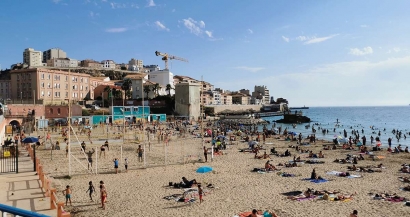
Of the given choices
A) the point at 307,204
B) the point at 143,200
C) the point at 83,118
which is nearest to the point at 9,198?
the point at 143,200

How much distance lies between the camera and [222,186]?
18.1m

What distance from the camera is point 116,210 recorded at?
1398 cm

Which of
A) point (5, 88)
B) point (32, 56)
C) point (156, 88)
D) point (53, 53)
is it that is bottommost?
point (5, 88)

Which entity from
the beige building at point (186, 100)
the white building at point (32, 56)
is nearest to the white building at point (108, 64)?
the white building at point (32, 56)

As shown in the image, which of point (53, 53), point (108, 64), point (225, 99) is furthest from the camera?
point (53, 53)

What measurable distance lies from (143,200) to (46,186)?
4.53 m

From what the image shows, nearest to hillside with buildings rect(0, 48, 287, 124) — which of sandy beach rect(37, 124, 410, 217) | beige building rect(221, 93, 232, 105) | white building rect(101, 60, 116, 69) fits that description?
beige building rect(221, 93, 232, 105)

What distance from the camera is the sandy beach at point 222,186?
46.0ft

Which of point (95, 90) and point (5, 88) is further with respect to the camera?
point (95, 90)

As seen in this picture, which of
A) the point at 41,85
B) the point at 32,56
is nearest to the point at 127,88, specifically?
the point at 41,85

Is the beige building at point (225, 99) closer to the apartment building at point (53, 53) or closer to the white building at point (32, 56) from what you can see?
the white building at point (32, 56)

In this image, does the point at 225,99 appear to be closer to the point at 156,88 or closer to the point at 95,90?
the point at 156,88

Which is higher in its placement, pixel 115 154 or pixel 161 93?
pixel 161 93

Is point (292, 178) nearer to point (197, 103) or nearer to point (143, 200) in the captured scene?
point (143, 200)
